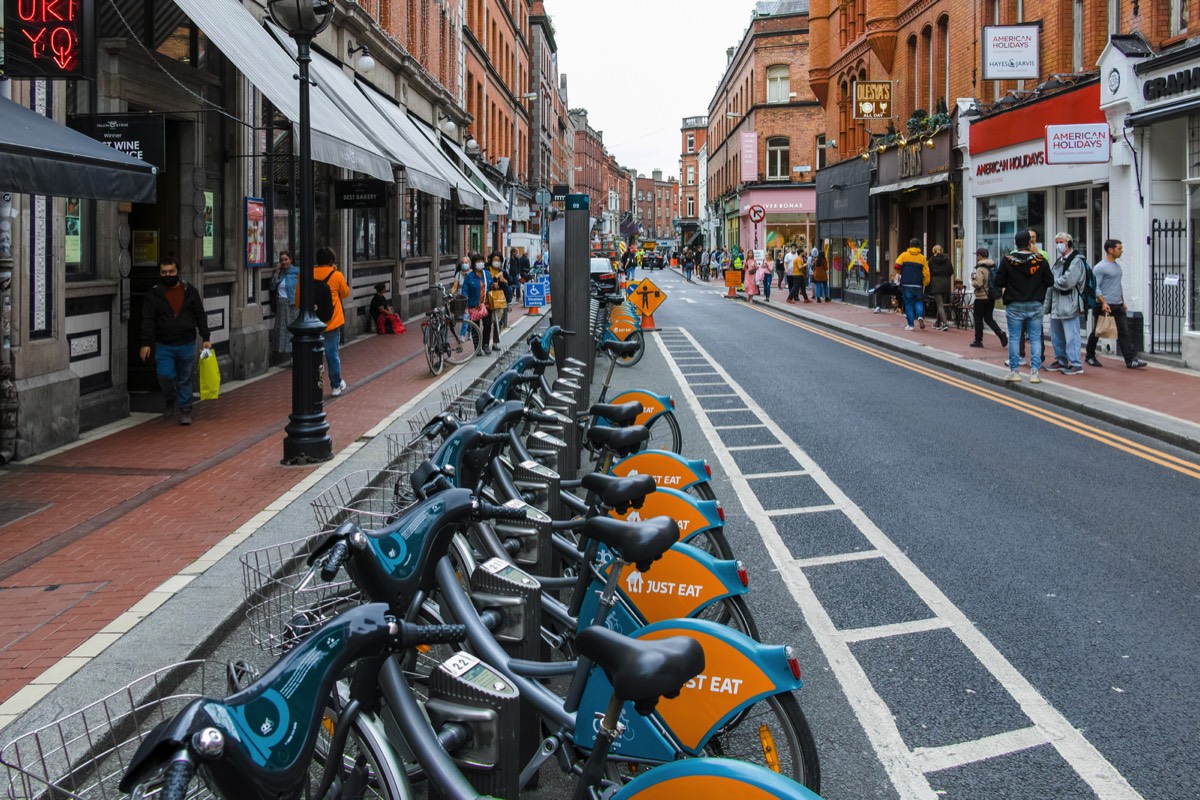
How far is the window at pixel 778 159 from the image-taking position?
216 ft

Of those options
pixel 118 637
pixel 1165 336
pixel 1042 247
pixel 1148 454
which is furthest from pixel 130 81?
pixel 1042 247

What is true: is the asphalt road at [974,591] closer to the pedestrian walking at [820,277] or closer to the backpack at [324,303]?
the backpack at [324,303]

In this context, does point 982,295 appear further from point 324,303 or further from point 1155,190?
point 324,303

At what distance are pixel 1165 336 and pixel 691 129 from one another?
464 feet

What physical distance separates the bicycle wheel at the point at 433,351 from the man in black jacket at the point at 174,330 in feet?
15.5

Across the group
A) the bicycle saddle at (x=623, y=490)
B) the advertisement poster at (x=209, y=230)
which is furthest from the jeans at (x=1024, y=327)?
the bicycle saddle at (x=623, y=490)

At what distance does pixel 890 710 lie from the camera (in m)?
4.75

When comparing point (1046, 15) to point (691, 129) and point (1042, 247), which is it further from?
point (691, 129)

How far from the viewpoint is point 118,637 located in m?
5.32

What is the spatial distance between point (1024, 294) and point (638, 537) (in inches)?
→ 534

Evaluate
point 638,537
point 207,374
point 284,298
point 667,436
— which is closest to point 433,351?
point 284,298

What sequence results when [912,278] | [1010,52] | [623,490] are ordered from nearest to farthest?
[623,490] → [1010,52] → [912,278]

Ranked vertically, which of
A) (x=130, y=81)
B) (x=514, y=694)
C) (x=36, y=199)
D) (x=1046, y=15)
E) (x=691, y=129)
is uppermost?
(x=691, y=129)

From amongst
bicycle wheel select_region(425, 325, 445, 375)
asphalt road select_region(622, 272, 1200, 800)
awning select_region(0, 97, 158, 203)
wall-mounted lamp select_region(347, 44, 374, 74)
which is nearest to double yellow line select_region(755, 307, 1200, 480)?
asphalt road select_region(622, 272, 1200, 800)
